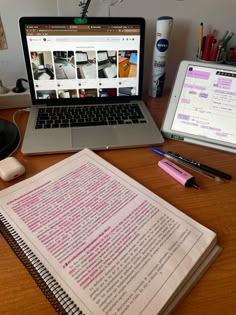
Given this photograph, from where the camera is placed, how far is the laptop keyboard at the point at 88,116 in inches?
27.9

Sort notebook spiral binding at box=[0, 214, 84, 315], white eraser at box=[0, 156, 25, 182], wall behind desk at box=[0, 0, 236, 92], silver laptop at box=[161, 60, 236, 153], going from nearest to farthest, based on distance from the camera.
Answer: notebook spiral binding at box=[0, 214, 84, 315] → white eraser at box=[0, 156, 25, 182] → silver laptop at box=[161, 60, 236, 153] → wall behind desk at box=[0, 0, 236, 92]

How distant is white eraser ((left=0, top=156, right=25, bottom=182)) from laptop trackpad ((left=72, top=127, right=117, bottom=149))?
0.14 m

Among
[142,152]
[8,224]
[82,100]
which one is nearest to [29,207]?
[8,224]

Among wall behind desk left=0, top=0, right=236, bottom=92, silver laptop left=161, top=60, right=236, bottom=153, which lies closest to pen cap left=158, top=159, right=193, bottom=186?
silver laptop left=161, top=60, right=236, bottom=153

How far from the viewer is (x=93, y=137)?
664 millimetres

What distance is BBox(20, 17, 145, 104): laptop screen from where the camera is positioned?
70 centimetres

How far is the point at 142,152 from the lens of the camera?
2.14 feet

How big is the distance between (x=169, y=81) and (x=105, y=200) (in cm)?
68

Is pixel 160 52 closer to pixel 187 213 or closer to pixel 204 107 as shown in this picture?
pixel 204 107

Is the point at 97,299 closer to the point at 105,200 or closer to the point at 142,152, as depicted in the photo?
the point at 105,200

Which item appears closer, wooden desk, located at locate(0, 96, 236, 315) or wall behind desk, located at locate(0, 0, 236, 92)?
wooden desk, located at locate(0, 96, 236, 315)

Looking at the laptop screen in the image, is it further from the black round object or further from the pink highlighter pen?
the pink highlighter pen

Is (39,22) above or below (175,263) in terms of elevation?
above

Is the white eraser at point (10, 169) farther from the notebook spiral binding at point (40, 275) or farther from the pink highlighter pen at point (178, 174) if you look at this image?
the pink highlighter pen at point (178, 174)
